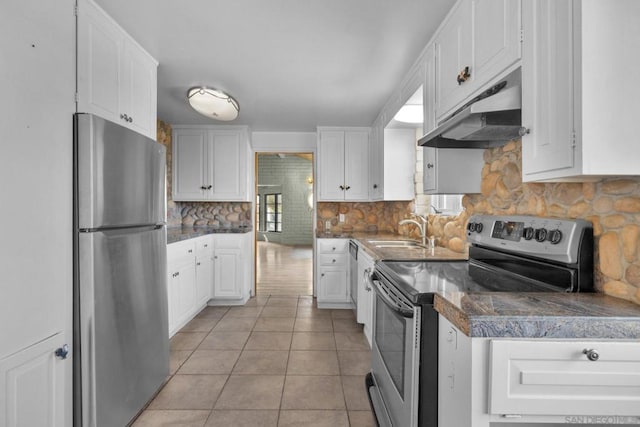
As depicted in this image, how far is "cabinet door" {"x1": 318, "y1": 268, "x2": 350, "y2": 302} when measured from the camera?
386cm

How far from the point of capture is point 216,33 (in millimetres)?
1949

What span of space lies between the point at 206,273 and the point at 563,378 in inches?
138

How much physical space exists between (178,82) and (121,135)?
1254 mm

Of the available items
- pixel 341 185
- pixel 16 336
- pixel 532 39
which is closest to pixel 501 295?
pixel 532 39

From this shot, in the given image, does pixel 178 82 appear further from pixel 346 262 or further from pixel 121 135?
pixel 346 262

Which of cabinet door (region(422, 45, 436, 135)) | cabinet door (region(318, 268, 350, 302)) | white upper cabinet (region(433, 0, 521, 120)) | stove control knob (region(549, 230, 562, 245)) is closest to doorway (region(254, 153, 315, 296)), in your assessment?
cabinet door (region(318, 268, 350, 302))

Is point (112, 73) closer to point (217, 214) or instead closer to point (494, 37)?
point (494, 37)

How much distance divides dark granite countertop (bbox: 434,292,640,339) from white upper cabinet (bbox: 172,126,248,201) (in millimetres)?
3556

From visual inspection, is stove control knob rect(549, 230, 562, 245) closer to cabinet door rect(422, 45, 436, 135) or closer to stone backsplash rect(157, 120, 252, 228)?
cabinet door rect(422, 45, 436, 135)

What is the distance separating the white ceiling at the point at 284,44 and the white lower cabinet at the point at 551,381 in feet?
5.52

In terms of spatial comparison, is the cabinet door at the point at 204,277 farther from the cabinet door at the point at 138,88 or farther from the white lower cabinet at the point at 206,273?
the cabinet door at the point at 138,88

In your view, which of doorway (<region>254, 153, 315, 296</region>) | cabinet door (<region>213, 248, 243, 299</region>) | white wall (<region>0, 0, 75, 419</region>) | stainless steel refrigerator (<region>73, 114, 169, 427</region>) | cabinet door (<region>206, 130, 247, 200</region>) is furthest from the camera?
doorway (<region>254, 153, 315, 296</region>)

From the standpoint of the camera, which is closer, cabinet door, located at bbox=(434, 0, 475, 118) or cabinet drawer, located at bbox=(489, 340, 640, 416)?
cabinet drawer, located at bbox=(489, 340, 640, 416)

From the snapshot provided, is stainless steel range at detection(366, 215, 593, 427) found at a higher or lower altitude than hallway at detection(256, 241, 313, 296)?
higher
